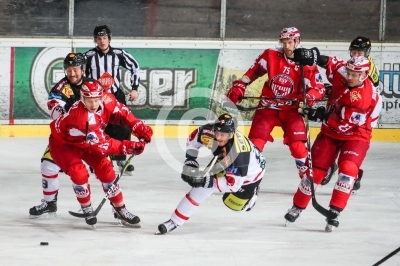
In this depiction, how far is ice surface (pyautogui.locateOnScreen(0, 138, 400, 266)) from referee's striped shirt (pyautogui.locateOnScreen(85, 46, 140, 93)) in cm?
84

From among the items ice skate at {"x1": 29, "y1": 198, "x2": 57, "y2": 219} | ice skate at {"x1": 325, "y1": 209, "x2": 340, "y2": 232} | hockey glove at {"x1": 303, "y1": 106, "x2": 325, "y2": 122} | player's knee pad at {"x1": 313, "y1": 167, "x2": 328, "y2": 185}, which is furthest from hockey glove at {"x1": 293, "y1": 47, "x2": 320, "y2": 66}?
ice skate at {"x1": 29, "y1": 198, "x2": 57, "y2": 219}

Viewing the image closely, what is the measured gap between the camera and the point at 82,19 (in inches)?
409

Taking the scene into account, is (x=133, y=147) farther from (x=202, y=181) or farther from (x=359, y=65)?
(x=359, y=65)

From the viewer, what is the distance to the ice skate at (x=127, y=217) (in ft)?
21.6

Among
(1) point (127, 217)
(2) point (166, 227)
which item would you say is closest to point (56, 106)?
(1) point (127, 217)

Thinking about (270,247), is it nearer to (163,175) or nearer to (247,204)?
(247,204)

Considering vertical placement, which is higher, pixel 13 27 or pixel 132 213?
pixel 13 27

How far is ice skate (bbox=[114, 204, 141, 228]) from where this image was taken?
659 centimetres

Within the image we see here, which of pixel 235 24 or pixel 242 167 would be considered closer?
pixel 242 167

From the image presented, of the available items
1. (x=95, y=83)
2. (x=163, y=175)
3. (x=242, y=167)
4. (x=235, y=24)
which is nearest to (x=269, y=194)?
(x=163, y=175)

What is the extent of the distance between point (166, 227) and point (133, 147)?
54cm

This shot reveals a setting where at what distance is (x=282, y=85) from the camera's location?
7688 mm

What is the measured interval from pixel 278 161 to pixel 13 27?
2.99 m

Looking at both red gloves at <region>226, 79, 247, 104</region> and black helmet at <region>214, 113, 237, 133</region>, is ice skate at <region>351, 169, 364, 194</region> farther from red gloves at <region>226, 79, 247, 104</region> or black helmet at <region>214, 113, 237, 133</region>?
black helmet at <region>214, 113, 237, 133</region>
